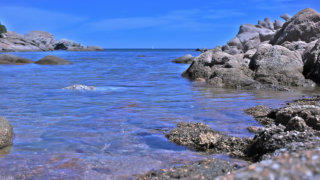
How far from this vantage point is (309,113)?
5.48 metres

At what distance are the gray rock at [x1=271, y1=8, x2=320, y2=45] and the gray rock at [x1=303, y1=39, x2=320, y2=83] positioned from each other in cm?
493

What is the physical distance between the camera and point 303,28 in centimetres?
1892

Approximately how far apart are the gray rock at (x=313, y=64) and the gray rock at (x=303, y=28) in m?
4.93

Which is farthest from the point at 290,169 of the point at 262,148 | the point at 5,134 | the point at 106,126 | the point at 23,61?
the point at 23,61

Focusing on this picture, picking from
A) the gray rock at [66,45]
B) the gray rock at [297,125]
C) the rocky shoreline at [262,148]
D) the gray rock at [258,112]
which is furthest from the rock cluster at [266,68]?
the gray rock at [66,45]

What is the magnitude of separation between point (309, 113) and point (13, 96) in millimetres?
9145

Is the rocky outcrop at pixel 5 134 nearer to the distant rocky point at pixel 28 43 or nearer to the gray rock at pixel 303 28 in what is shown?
the gray rock at pixel 303 28

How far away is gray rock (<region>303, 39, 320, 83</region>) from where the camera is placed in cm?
1355

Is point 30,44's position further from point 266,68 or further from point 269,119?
point 269,119

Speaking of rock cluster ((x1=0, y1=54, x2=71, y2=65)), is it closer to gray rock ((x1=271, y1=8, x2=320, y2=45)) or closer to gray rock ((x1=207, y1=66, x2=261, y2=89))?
gray rock ((x1=207, y1=66, x2=261, y2=89))

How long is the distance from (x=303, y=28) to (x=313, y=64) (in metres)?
6.05

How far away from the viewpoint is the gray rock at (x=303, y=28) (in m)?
18.8

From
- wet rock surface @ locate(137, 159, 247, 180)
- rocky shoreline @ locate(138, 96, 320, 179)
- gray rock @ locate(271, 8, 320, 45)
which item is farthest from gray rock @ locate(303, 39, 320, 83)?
wet rock surface @ locate(137, 159, 247, 180)

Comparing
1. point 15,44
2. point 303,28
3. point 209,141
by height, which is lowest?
point 209,141
